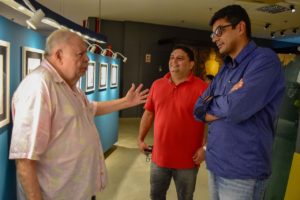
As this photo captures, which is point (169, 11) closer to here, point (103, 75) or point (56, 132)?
point (103, 75)

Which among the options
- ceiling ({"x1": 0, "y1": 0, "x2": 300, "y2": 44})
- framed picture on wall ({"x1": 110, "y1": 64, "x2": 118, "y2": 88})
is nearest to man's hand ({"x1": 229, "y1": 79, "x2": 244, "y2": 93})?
framed picture on wall ({"x1": 110, "y1": 64, "x2": 118, "y2": 88})

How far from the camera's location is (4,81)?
1.47 meters

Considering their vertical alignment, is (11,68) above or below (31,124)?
above

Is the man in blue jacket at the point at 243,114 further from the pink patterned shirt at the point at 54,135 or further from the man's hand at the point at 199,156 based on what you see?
the pink patterned shirt at the point at 54,135

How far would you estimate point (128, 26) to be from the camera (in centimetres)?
868

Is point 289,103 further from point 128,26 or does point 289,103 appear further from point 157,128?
point 128,26

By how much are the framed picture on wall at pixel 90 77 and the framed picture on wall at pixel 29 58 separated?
1.62 meters

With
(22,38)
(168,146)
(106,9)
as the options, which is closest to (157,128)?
(168,146)

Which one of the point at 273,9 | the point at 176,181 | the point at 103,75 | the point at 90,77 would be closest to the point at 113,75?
the point at 103,75

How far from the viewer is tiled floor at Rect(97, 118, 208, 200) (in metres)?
3.18

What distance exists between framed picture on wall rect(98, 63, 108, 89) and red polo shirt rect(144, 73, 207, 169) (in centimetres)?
215

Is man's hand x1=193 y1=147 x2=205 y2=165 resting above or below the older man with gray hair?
below

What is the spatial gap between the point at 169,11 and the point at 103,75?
12.3 feet

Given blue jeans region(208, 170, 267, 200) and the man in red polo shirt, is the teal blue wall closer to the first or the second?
the man in red polo shirt
